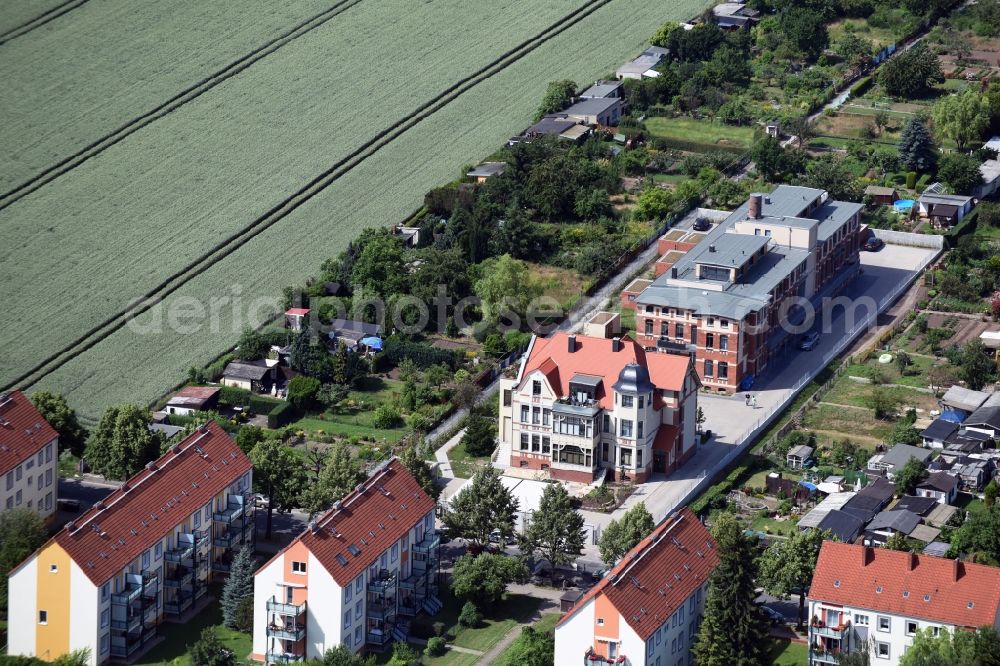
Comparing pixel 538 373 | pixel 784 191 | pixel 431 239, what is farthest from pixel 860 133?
pixel 538 373

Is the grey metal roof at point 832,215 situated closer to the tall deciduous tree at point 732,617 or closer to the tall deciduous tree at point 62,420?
the tall deciduous tree at point 732,617

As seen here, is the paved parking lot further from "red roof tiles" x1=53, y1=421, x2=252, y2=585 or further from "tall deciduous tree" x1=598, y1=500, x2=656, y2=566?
"red roof tiles" x1=53, y1=421, x2=252, y2=585

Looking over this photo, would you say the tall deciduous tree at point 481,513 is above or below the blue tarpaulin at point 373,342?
above

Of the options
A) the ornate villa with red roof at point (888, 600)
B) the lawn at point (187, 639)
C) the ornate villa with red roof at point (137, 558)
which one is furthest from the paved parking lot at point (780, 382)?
the lawn at point (187, 639)

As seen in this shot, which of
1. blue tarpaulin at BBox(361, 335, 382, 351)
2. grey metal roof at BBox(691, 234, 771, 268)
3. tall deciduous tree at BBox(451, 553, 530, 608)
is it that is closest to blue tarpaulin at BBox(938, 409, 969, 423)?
grey metal roof at BBox(691, 234, 771, 268)

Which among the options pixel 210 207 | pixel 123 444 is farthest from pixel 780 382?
pixel 210 207

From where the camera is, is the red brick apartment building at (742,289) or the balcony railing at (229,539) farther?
the red brick apartment building at (742,289)
